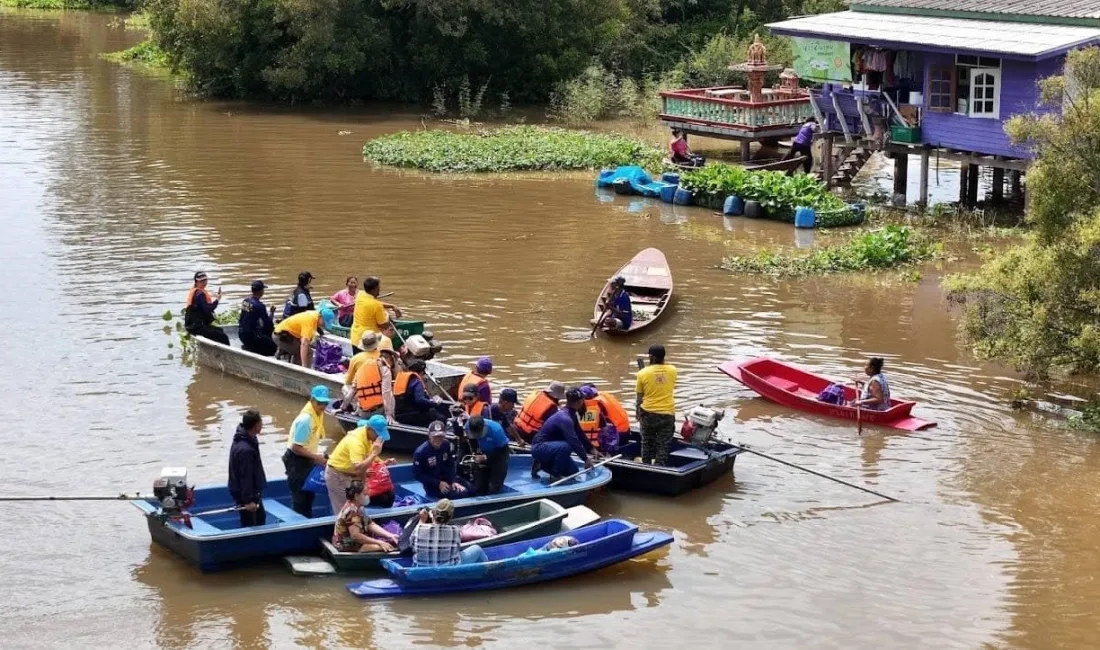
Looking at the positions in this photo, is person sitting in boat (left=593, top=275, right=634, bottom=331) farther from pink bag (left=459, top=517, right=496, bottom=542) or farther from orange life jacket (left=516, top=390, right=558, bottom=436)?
pink bag (left=459, top=517, right=496, bottom=542)

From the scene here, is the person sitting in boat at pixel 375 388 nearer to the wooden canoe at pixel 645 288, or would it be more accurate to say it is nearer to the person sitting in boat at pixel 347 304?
the person sitting in boat at pixel 347 304

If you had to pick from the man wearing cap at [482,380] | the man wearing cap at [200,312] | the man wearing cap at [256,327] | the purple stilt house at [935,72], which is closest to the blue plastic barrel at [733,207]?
the purple stilt house at [935,72]

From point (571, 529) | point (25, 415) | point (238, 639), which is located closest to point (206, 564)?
point (238, 639)

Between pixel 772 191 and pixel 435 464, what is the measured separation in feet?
55.7

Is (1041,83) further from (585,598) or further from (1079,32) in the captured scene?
(585,598)

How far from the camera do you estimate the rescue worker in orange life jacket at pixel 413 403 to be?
56.0ft

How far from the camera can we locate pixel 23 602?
1346 cm

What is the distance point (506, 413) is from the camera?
16.5m

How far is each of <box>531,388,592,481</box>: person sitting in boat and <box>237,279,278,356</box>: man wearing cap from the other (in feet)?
20.1

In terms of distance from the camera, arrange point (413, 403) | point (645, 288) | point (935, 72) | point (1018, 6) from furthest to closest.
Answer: point (935, 72) → point (1018, 6) → point (645, 288) → point (413, 403)

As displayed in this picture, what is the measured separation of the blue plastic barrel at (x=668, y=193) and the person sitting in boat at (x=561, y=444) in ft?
55.6

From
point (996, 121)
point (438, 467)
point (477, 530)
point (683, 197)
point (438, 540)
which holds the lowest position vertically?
point (477, 530)

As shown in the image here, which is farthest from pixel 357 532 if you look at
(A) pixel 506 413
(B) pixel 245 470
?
(A) pixel 506 413

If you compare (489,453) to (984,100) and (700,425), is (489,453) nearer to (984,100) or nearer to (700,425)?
(700,425)
